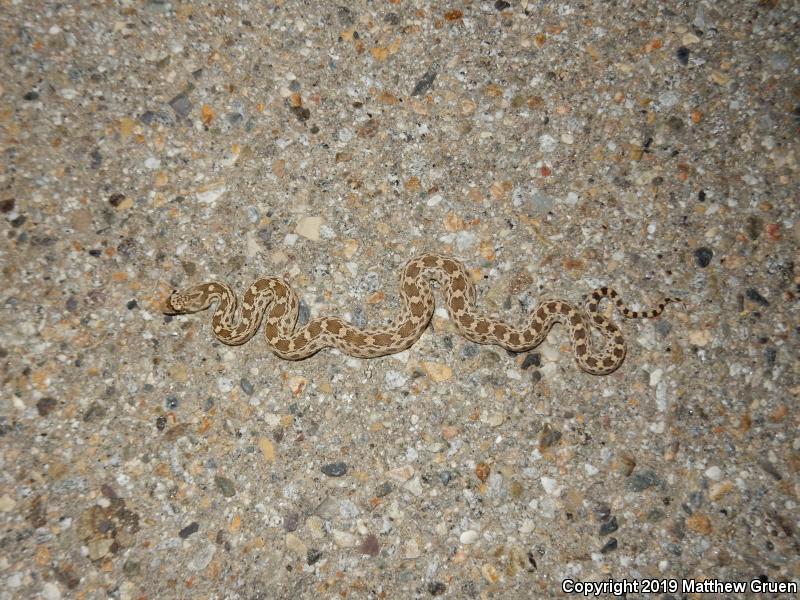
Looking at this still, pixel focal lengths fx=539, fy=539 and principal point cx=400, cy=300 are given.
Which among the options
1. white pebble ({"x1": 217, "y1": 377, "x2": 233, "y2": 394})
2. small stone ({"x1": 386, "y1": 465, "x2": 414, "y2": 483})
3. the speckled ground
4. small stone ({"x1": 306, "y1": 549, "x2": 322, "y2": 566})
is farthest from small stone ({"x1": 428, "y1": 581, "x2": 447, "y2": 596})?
white pebble ({"x1": 217, "y1": 377, "x2": 233, "y2": 394})

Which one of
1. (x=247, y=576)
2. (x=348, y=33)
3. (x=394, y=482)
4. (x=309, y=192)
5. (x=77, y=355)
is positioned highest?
(x=348, y=33)

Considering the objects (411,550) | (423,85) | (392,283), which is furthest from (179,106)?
(411,550)

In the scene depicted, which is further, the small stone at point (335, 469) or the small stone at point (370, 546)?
the small stone at point (335, 469)

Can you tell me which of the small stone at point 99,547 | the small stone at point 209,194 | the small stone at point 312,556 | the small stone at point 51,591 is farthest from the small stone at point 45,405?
the small stone at point 312,556

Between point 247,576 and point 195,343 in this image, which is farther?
point 195,343

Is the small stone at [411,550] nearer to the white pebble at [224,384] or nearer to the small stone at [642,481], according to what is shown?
the small stone at [642,481]

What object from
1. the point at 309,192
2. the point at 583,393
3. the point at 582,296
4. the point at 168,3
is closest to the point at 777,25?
the point at 582,296

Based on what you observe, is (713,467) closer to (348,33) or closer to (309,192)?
(309,192)
